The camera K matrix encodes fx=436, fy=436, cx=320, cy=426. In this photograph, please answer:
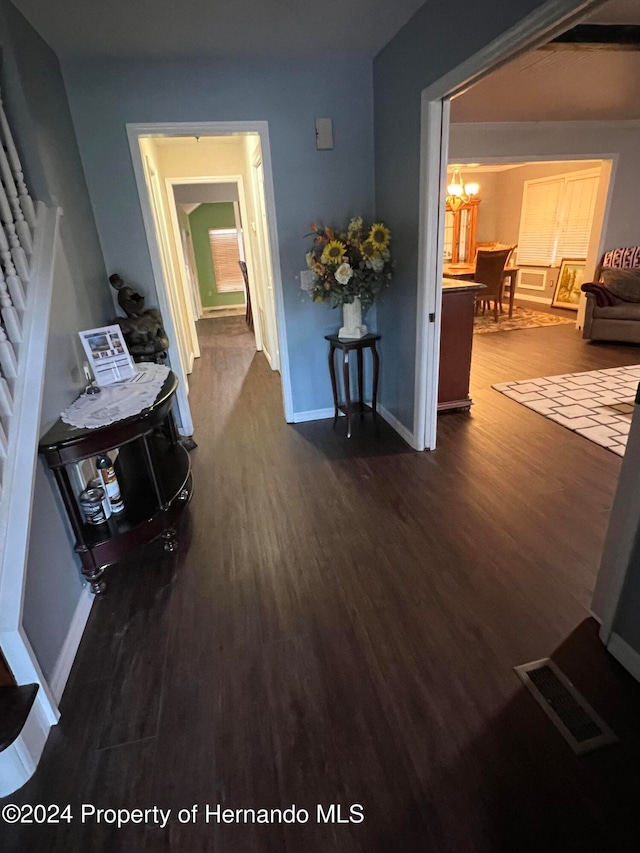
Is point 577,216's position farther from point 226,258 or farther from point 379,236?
point 226,258

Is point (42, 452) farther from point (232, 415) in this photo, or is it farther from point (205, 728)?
point (232, 415)

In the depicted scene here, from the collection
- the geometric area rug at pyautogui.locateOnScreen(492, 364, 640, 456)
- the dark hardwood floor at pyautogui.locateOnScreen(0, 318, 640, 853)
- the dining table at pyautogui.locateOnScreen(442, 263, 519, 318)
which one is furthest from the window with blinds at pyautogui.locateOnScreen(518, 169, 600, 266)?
the dark hardwood floor at pyautogui.locateOnScreen(0, 318, 640, 853)

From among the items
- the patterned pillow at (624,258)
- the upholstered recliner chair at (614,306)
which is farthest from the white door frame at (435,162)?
the patterned pillow at (624,258)

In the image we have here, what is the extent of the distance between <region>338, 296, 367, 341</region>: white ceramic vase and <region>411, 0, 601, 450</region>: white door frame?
21.5 inches

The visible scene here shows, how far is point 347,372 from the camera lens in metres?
3.26

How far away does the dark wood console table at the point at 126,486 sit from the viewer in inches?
68.4

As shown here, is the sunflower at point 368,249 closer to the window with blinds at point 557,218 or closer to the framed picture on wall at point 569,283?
Result: the window with blinds at point 557,218

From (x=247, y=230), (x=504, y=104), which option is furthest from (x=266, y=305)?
(x=504, y=104)

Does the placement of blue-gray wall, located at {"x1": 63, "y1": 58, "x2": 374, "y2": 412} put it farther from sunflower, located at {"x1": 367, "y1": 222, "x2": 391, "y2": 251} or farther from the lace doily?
the lace doily

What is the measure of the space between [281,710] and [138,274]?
281 centimetres

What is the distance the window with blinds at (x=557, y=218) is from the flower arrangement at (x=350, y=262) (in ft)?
18.4

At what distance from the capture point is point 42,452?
1.64 meters

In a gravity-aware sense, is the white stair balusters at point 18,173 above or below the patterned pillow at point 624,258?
above

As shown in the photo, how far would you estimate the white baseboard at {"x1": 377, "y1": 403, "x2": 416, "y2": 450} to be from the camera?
321 cm
